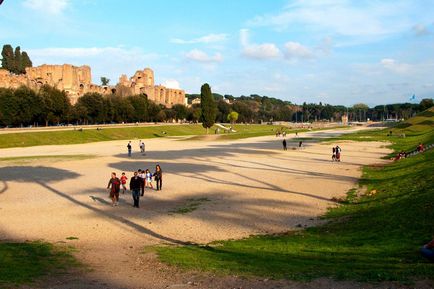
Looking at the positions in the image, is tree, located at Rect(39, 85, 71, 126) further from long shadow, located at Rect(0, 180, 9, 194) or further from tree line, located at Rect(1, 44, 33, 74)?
long shadow, located at Rect(0, 180, 9, 194)

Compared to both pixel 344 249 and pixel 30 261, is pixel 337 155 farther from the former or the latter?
pixel 30 261

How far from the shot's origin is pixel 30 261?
10.0m

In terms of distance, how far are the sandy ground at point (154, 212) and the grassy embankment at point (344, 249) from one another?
2.59ft

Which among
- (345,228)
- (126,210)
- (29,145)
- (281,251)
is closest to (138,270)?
(281,251)

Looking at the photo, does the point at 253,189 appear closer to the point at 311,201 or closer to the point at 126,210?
the point at 311,201

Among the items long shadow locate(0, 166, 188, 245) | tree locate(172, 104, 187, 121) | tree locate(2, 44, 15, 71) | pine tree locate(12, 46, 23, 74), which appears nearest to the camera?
long shadow locate(0, 166, 188, 245)

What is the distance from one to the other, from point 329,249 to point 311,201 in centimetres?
831

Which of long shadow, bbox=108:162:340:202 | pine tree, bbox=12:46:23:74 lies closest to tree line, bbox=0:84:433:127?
pine tree, bbox=12:46:23:74

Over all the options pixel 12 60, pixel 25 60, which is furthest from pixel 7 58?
pixel 25 60

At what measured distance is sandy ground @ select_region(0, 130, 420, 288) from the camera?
9.23 meters

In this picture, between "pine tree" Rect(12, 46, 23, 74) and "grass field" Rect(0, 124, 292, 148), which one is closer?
"grass field" Rect(0, 124, 292, 148)

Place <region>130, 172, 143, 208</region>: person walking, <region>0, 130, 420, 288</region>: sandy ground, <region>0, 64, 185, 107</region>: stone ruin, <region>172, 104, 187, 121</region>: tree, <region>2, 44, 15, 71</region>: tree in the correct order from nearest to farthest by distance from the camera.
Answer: <region>0, 130, 420, 288</region>: sandy ground → <region>130, 172, 143, 208</region>: person walking → <region>0, 64, 185, 107</region>: stone ruin → <region>2, 44, 15, 71</region>: tree → <region>172, 104, 187, 121</region>: tree

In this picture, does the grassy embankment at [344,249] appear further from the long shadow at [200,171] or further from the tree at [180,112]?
the tree at [180,112]

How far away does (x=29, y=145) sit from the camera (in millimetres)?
61875
